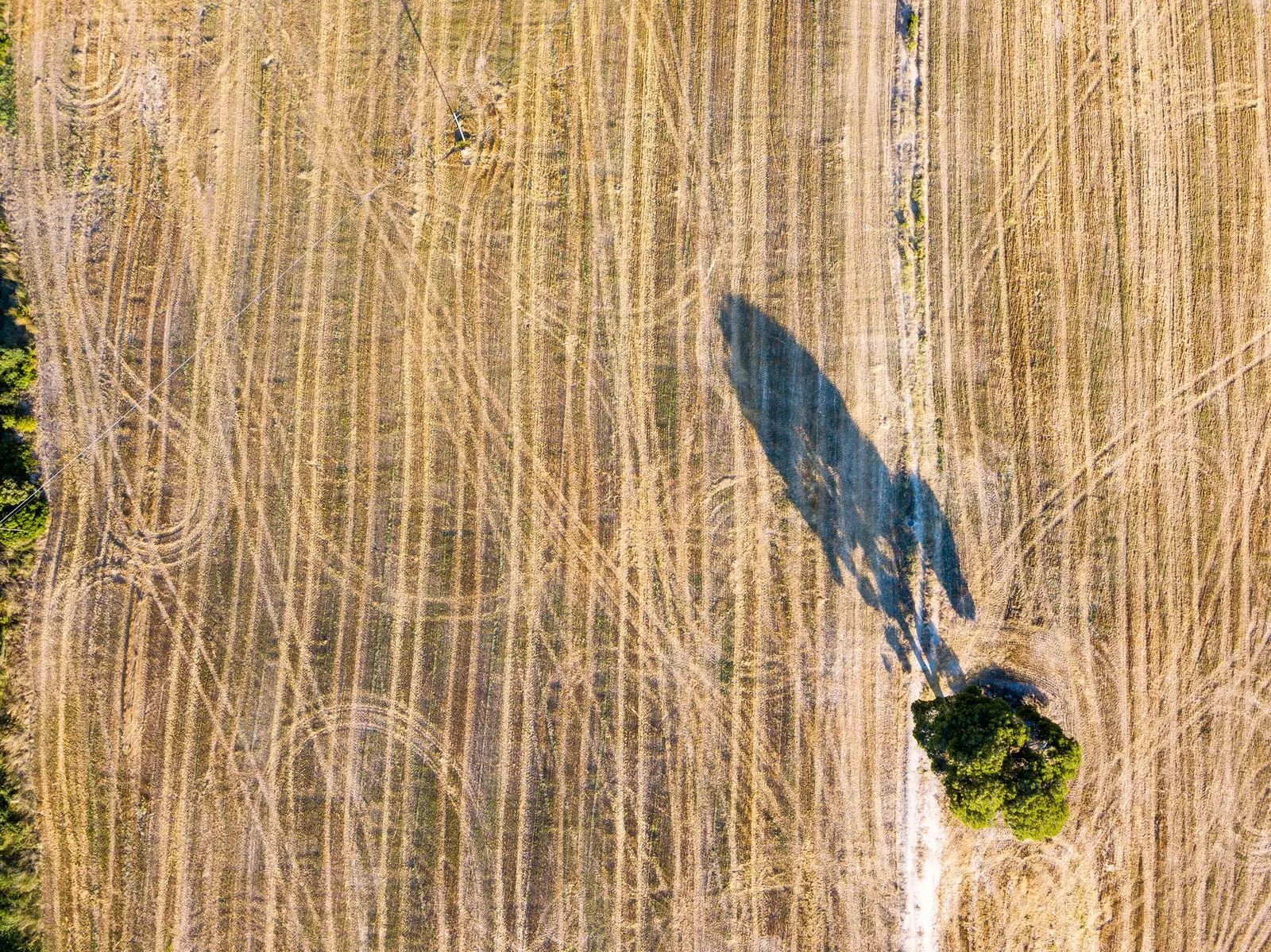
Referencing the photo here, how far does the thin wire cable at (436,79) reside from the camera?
659 inches

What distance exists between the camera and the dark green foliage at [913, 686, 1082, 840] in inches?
542

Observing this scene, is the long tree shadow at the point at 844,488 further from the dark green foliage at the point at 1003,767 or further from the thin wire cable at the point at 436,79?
the thin wire cable at the point at 436,79

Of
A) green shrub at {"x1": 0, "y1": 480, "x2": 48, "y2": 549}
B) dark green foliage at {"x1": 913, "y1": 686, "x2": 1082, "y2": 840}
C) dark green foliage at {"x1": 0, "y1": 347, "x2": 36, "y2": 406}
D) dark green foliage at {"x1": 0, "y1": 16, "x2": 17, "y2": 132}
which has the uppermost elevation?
dark green foliage at {"x1": 0, "y1": 16, "x2": 17, "y2": 132}

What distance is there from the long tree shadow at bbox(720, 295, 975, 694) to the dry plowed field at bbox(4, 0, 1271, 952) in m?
0.09

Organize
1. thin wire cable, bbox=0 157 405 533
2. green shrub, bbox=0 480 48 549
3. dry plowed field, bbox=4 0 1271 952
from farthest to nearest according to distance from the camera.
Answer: thin wire cable, bbox=0 157 405 533 → dry plowed field, bbox=4 0 1271 952 → green shrub, bbox=0 480 48 549

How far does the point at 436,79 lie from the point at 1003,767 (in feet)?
60.6

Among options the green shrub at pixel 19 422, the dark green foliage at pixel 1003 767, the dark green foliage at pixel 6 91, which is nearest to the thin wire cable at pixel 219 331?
the green shrub at pixel 19 422

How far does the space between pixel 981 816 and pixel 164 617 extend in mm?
17153

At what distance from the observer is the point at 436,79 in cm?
1694

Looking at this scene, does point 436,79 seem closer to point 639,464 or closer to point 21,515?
point 639,464

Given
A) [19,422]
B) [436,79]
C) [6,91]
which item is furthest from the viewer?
[436,79]

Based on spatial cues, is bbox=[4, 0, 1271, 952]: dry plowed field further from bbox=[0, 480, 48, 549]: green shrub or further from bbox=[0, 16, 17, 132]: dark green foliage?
bbox=[0, 480, 48, 549]: green shrub

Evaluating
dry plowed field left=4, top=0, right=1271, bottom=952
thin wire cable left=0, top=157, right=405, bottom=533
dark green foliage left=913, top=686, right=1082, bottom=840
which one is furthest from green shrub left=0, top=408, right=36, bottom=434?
dark green foliage left=913, top=686, right=1082, bottom=840

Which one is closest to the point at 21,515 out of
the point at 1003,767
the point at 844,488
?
the point at 844,488
